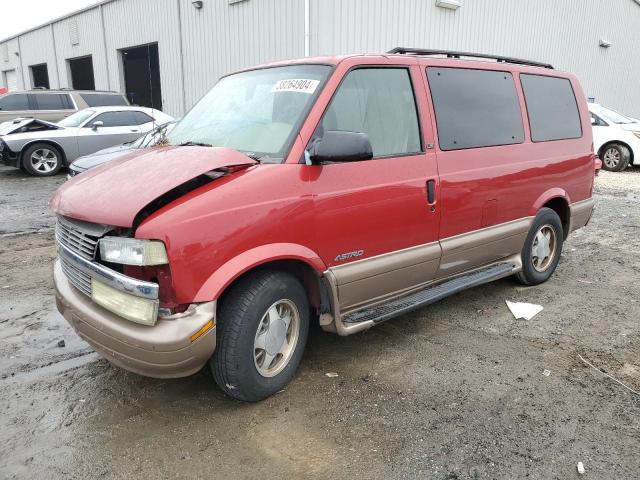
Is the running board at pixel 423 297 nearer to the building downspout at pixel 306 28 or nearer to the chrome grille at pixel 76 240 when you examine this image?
the chrome grille at pixel 76 240

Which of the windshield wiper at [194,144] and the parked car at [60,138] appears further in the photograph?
the parked car at [60,138]

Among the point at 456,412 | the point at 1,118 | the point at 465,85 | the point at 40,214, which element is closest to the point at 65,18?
the point at 1,118

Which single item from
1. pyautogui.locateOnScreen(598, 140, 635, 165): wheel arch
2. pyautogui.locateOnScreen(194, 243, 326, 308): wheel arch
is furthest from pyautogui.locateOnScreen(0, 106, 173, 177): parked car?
pyautogui.locateOnScreen(598, 140, 635, 165): wheel arch

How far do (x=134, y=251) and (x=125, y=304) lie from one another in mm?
310

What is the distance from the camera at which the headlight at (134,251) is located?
254 centimetres

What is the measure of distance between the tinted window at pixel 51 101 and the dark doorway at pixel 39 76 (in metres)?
14.5

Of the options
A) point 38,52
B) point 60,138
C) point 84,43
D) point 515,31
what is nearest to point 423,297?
point 60,138

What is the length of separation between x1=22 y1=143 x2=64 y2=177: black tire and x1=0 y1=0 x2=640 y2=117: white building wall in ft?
16.2

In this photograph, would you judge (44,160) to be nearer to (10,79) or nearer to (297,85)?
(297,85)

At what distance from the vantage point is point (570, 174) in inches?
195

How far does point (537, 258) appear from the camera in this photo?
4992mm

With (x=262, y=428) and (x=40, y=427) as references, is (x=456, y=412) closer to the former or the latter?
(x=262, y=428)

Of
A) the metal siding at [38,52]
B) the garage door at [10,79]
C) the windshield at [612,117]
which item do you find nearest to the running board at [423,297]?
the windshield at [612,117]

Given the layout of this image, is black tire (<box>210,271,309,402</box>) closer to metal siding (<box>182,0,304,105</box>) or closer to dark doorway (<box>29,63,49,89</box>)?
metal siding (<box>182,0,304,105</box>)
